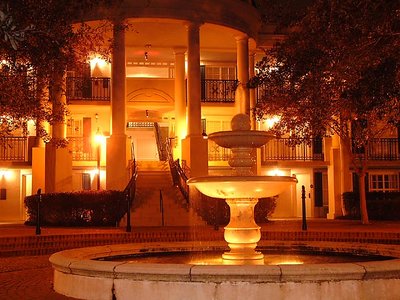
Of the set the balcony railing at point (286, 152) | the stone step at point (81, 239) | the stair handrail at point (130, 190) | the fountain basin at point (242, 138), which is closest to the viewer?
the fountain basin at point (242, 138)

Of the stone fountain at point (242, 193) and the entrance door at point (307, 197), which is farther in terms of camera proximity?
the entrance door at point (307, 197)

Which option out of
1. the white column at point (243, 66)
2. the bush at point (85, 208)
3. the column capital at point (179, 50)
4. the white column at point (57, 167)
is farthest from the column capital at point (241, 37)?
the bush at point (85, 208)

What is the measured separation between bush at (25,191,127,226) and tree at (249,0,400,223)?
6138 millimetres

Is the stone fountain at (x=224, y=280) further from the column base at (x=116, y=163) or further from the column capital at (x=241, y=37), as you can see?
the column capital at (x=241, y=37)

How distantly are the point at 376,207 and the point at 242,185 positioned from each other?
1767 cm

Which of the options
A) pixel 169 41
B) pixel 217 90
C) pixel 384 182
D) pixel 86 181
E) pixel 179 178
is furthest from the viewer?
pixel 384 182

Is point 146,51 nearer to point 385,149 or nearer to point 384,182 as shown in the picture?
point 385,149

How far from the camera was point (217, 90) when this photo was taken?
29891 millimetres

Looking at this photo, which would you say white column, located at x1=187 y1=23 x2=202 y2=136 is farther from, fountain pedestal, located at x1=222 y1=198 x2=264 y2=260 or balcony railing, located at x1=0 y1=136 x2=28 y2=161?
fountain pedestal, located at x1=222 y1=198 x2=264 y2=260

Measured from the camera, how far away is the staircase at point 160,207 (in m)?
21.0

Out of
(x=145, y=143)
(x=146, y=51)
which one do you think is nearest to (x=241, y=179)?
(x=146, y=51)

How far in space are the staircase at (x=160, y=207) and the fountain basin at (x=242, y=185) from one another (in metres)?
10.1

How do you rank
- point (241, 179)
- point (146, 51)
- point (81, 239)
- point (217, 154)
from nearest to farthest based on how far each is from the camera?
point (241, 179) < point (81, 239) < point (146, 51) < point (217, 154)

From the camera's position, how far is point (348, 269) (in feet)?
25.2
